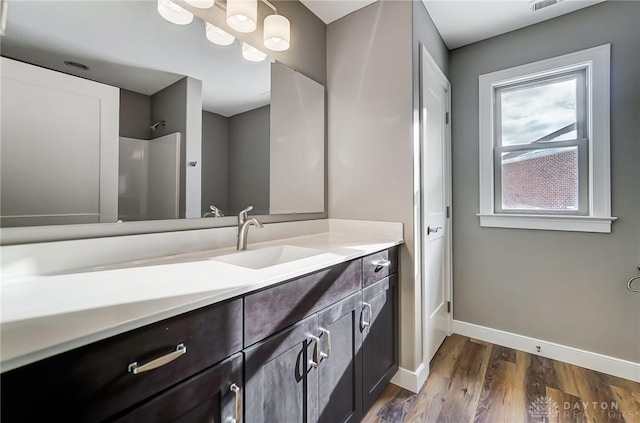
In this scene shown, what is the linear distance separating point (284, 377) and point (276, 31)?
1.66 meters

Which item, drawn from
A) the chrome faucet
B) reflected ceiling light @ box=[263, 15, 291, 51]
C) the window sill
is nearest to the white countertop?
the chrome faucet

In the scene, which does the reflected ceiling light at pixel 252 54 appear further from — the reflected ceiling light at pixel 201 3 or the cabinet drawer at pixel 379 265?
the cabinet drawer at pixel 379 265

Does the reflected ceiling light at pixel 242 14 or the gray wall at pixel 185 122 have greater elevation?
the reflected ceiling light at pixel 242 14

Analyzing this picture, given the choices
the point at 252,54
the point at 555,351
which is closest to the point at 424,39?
the point at 252,54

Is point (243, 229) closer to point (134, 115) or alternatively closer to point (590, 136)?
point (134, 115)

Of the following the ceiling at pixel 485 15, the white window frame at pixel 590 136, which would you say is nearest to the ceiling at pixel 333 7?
the ceiling at pixel 485 15

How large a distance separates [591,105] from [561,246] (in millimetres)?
969

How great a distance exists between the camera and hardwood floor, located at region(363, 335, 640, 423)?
1.49 meters

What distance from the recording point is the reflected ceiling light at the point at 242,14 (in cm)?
134

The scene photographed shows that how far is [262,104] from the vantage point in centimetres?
168

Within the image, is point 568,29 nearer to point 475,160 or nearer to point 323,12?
point 475,160

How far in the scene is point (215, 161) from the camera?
1.46 m

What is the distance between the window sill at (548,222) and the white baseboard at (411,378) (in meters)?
1.24

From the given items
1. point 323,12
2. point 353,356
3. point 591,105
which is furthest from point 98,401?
point 591,105
